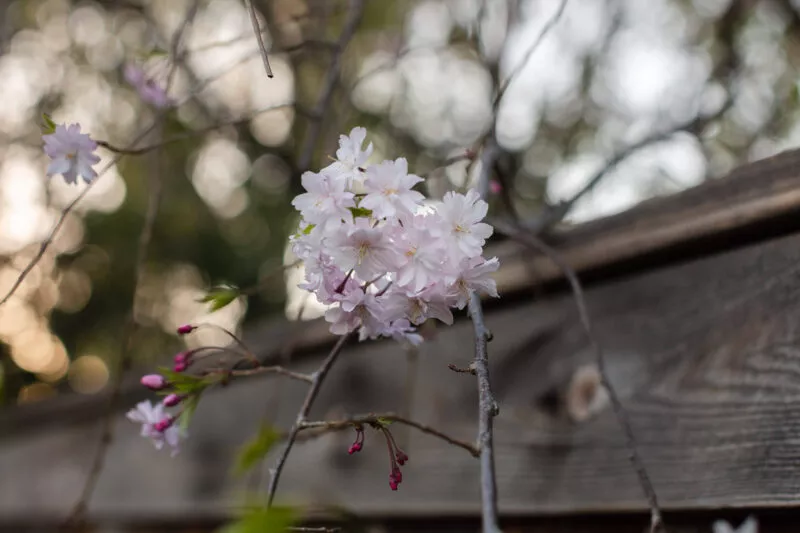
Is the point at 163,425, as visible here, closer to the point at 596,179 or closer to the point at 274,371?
the point at 274,371

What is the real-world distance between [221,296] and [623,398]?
509mm

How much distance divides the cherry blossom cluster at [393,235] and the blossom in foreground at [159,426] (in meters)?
0.30

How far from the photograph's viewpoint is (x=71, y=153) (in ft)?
2.38

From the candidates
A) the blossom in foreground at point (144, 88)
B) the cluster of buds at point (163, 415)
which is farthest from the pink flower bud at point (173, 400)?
the blossom in foreground at point (144, 88)

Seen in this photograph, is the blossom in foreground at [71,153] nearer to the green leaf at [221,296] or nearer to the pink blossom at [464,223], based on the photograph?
the green leaf at [221,296]

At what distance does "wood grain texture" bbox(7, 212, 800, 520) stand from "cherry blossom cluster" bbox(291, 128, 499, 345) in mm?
399

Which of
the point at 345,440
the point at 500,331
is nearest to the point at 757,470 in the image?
the point at 500,331

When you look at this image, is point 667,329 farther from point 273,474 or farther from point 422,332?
point 273,474

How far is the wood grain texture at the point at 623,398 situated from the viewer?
73cm

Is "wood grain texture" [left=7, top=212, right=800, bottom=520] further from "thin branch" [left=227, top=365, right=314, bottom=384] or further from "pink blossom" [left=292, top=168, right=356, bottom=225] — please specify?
"pink blossom" [left=292, top=168, right=356, bottom=225]

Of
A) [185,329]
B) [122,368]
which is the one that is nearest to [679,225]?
[185,329]

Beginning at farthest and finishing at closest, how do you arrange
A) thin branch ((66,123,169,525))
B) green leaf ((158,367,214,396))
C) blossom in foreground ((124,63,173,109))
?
blossom in foreground ((124,63,173,109))
thin branch ((66,123,169,525))
green leaf ((158,367,214,396))

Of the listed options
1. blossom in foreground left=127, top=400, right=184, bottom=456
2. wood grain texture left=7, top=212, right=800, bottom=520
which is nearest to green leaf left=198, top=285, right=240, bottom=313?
blossom in foreground left=127, top=400, right=184, bottom=456

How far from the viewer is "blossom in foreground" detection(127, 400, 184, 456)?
731 mm
